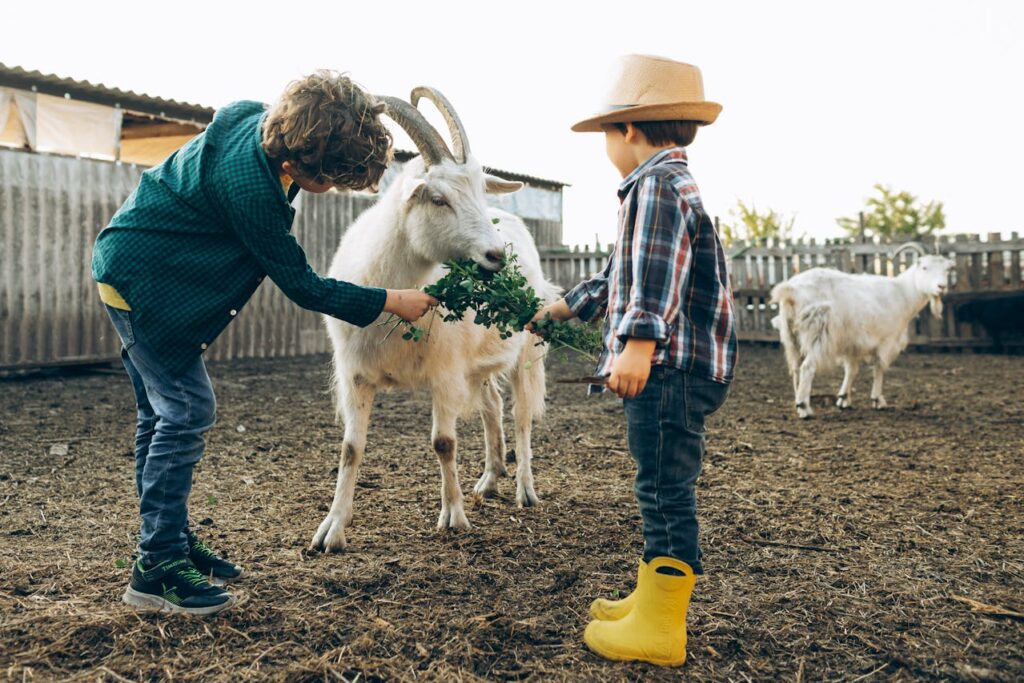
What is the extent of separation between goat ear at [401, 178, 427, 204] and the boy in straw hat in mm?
1115

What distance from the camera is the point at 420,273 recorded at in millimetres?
3760

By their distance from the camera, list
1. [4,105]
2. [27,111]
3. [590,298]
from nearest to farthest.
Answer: [590,298] → [4,105] → [27,111]

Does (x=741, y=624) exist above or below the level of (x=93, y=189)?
below

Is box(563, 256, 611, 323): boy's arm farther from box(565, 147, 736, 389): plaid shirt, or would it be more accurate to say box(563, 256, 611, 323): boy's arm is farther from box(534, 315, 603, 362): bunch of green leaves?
box(565, 147, 736, 389): plaid shirt

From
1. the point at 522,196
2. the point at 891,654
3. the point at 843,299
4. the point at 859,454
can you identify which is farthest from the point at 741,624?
the point at 522,196

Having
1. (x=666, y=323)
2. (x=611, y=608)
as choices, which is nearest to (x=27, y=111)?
(x=611, y=608)

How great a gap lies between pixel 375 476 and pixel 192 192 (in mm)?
2541

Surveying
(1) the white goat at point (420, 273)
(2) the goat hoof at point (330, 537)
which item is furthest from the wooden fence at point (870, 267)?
(2) the goat hoof at point (330, 537)

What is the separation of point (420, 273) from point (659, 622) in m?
1.94

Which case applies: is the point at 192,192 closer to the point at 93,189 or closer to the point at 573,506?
the point at 573,506

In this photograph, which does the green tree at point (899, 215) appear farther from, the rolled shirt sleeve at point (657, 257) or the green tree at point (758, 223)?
the rolled shirt sleeve at point (657, 257)

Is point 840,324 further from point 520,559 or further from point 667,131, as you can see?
point 667,131

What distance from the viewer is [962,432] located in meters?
6.34

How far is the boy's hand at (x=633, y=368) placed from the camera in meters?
2.27
